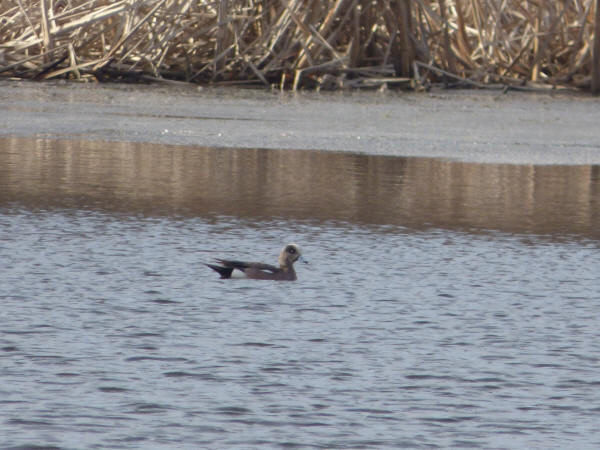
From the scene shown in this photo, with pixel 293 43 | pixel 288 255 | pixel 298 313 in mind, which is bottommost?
pixel 298 313

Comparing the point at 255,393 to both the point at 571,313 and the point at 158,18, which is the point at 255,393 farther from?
the point at 158,18

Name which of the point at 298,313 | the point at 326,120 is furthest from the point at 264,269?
the point at 326,120

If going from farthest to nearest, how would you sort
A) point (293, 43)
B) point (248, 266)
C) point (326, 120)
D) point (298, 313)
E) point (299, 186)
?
1. point (293, 43)
2. point (326, 120)
3. point (299, 186)
4. point (248, 266)
5. point (298, 313)

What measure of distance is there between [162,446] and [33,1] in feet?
63.7

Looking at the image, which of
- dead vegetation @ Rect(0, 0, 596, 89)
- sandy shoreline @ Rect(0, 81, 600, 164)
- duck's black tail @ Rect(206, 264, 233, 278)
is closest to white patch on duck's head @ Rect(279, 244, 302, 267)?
duck's black tail @ Rect(206, 264, 233, 278)

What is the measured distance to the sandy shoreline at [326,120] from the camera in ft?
48.6

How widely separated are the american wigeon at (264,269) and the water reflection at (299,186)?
7.33 feet

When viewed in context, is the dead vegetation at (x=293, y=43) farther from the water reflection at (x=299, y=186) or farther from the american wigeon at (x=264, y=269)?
the american wigeon at (x=264, y=269)

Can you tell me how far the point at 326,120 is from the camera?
55.5 feet

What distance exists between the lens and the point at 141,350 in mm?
5891

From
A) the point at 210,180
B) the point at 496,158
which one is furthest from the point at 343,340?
the point at 496,158

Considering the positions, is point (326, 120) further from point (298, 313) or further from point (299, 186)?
point (298, 313)

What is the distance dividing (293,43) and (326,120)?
395 centimetres

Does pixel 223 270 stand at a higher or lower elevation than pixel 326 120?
lower
